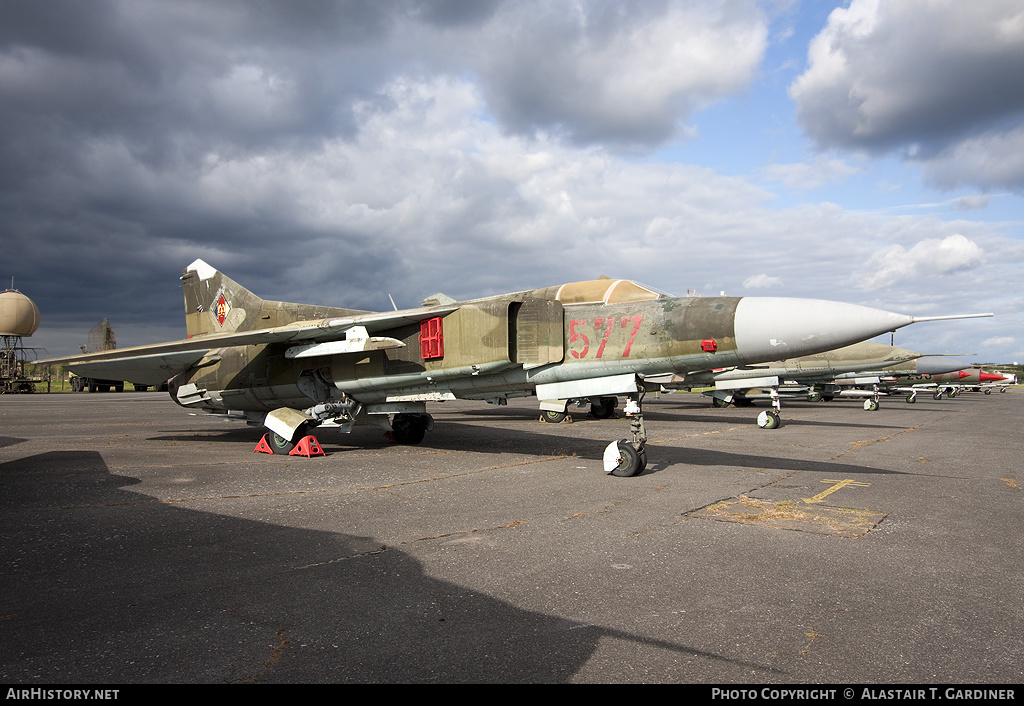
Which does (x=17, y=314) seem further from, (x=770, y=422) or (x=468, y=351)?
(x=770, y=422)

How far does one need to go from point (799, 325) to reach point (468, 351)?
4648 millimetres

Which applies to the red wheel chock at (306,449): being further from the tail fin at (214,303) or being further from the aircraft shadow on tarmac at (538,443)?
the tail fin at (214,303)

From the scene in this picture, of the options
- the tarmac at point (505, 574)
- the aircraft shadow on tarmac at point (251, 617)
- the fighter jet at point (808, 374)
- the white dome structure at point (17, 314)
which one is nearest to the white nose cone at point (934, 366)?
the fighter jet at point (808, 374)

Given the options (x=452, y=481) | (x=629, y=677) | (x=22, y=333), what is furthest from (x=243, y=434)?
(x=22, y=333)

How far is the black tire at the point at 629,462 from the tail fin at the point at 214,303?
8433 mm

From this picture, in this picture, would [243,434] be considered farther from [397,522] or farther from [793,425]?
[793,425]

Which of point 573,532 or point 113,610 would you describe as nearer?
point 113,610

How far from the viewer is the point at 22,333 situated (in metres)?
48.2

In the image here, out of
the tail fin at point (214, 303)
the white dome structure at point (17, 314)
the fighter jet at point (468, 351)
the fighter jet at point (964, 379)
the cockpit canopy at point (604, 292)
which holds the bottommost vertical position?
the fighter jet at point (964, 379)

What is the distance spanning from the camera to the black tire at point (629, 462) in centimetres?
795

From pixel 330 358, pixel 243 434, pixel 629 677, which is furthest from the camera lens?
pixel 243 434

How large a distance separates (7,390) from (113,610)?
60300 mm

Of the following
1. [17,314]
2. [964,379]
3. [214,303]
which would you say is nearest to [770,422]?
[214,303]

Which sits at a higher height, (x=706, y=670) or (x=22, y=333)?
(x=22, y=333)
